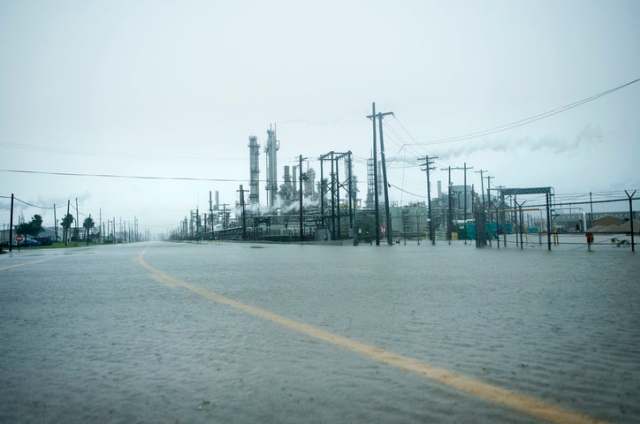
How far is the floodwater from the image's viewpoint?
2027mm

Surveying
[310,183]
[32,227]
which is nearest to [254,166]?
[310,183]

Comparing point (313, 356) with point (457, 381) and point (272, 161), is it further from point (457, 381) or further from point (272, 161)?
point (272, 161)

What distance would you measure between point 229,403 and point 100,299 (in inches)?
183

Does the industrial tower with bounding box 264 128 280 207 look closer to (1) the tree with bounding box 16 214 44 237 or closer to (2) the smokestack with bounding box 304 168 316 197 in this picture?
(2) the smokestack with bounding box 304 168 316 197

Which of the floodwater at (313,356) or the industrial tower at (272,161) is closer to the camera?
the floodwater at (313,356)

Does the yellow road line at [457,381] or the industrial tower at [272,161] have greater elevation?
the industrial tower at [272,161]

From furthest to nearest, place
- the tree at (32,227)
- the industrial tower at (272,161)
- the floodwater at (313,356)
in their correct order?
1. the tree at (32,227)
2. the industrial tower at (272,161)
3. the floodwater at (313,356)

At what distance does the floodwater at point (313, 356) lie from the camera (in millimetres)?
2027

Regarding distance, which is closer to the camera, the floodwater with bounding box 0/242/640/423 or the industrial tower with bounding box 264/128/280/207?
the floodwater with bounding box 0/242/640/423

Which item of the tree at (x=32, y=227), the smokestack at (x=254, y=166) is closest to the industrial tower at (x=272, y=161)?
the smokestack at (x=254, y=166)

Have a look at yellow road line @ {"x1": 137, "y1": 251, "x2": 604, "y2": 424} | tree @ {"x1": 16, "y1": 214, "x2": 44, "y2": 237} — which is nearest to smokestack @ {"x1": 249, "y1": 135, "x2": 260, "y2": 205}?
tree @ {"x1": 16, "y1": 214, "x2": 44, "y2": 237}

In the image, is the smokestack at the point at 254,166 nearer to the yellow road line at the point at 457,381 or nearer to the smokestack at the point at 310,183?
the smokestack at the point at 310,183

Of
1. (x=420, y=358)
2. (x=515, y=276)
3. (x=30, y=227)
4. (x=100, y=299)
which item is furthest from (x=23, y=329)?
(x=30, y=227)

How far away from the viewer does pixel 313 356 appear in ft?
9.58
